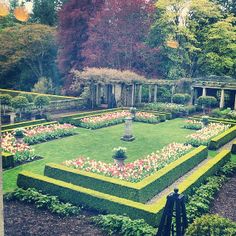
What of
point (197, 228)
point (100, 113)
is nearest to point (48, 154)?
point (197, 228)

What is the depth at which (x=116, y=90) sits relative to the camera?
3484 cm

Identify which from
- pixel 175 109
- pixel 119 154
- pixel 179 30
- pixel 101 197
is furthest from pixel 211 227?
pixel 179 30

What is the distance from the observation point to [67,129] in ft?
60.0

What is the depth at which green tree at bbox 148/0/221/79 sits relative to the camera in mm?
34781

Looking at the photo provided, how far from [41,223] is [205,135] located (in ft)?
39.7

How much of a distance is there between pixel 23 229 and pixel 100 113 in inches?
689

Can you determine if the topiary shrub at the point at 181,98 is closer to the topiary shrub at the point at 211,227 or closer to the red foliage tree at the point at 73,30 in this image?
the red foliage tree at the point at 73,30

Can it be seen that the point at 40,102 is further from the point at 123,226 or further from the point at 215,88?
the point at 215,88

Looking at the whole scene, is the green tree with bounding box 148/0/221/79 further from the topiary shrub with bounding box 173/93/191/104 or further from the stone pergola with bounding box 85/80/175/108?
the stone pergola with bounding box 85/80/175/108

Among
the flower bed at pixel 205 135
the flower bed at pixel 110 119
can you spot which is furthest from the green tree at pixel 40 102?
the flower bed at pixel 205 135

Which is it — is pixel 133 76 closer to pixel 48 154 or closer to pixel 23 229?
pixel 48 154

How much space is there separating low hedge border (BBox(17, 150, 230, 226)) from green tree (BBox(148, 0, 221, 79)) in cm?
2691

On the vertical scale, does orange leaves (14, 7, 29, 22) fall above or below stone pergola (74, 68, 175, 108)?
above

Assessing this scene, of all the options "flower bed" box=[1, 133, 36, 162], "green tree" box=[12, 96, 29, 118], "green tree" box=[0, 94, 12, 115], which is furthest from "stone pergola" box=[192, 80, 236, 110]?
"flower bed" box=[1, 133, 36, 162]
